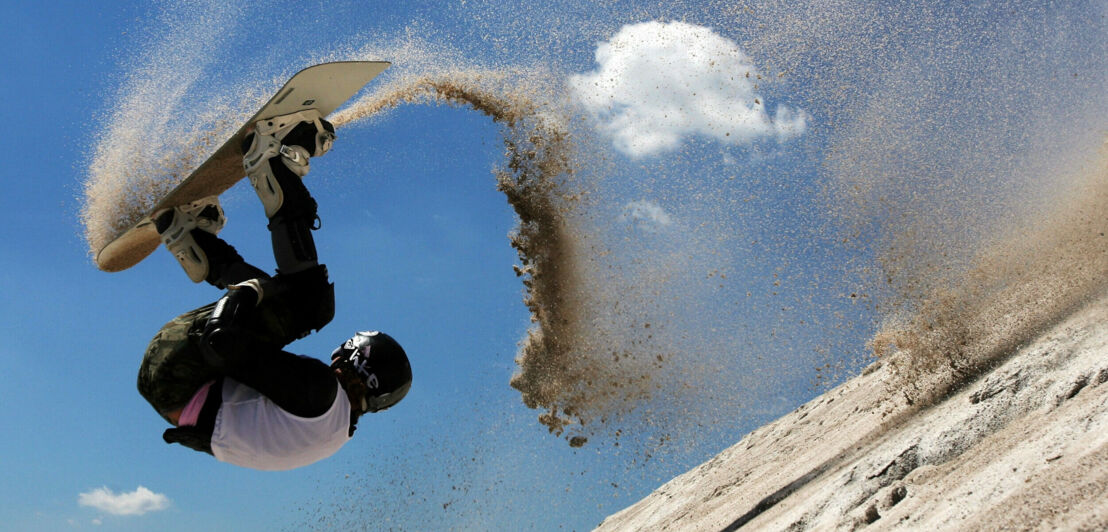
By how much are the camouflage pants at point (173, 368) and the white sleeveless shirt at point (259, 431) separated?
175mm

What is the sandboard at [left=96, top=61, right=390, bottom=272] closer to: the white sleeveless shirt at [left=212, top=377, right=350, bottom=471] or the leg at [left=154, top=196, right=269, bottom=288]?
the leg at [left=154, top=196, right=269, bottom=288]

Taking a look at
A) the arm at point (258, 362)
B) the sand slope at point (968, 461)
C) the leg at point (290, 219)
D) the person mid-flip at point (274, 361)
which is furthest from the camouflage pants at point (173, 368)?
the sand slope at point (968, 461)

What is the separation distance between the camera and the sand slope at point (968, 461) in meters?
3.63

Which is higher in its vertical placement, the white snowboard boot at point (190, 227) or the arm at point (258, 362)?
the white snowboard boot at point (190, 227)

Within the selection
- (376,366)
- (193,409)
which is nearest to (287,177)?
(376,366)

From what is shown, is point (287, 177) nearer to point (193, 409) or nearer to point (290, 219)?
point (290, 219)

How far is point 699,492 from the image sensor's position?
9.42 meters

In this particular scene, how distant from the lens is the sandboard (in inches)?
193

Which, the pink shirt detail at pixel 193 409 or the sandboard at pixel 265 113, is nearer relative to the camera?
the pink shirt detail at pixel 193 409

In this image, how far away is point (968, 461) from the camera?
183 inches

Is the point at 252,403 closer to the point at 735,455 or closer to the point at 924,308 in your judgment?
the point at 924,308

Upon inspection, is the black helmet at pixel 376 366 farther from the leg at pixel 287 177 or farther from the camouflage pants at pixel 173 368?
the camouflage pants at pixel 173 368

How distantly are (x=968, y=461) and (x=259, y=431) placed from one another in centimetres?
424

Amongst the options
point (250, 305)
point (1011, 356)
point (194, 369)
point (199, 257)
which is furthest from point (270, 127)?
point (1011, 356)
